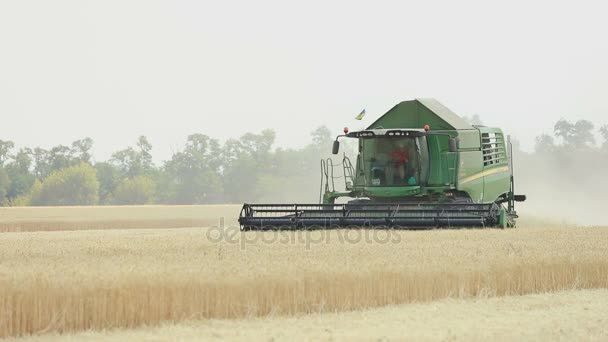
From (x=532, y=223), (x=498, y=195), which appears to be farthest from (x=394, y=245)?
(x=532, y=223)

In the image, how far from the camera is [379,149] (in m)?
16.9

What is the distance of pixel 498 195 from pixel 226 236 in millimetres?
6754

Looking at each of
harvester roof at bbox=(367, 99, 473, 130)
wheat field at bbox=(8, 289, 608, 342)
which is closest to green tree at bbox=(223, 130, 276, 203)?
harvester roof at bbox=(367, 99, 473, 130)

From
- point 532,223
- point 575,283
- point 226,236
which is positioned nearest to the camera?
point 575,283

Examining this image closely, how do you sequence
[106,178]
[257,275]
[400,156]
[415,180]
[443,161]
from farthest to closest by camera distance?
[106,178] < [443,161] < [400,156] < [415,180] < [257,275]

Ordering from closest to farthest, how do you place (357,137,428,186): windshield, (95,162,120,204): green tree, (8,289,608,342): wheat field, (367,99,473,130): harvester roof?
(8,289,608,342): wheat field
(357,137,428,186): windshield
(367,99,473,130): harvester roof
(95,162,120,204): green tree

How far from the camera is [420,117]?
17.7 metres

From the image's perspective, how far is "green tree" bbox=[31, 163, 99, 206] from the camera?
5956 centimetres

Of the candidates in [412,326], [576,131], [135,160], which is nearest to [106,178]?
[135,160]

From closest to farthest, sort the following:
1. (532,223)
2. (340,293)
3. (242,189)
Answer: (340,293) → (532,223) → (242,189)

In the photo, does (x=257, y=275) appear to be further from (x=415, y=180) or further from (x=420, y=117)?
(x=420, y=117)

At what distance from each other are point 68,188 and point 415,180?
46.5 metres

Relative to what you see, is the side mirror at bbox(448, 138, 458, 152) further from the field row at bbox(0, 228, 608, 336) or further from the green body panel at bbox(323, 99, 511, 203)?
the field row at bbox(0, 228, 608, 336)

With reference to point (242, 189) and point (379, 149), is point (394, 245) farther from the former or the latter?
point (242, 189)
